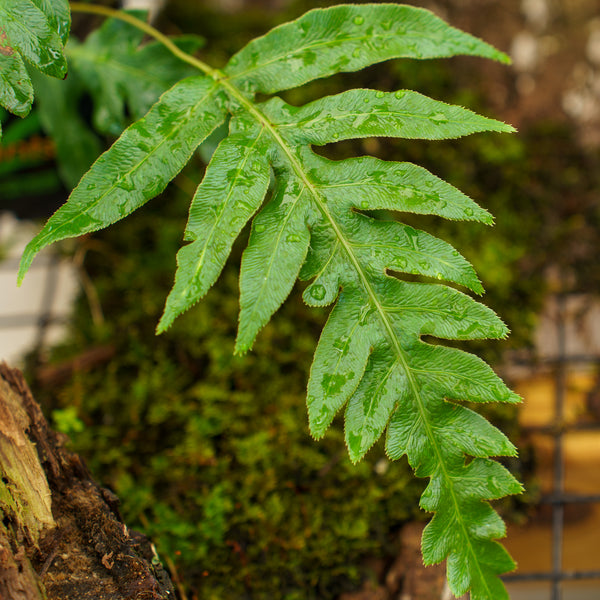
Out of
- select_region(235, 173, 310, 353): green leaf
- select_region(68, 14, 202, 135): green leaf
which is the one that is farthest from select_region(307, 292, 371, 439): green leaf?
select_region(68, 14, 202, 135): green leaf

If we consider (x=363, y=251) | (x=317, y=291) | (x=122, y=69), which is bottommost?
(x=317, y=291)

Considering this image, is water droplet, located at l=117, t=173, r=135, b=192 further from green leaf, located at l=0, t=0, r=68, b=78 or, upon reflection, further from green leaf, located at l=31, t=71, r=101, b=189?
green leaf, located at l=31, t=71, r=101, b=189

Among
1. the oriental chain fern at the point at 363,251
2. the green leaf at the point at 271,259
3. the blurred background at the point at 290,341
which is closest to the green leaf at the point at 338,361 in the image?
the oriental chain fern at the point at 363,251

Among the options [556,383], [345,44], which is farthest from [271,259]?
[556,383]

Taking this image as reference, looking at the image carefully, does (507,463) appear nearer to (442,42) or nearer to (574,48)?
(442,42)

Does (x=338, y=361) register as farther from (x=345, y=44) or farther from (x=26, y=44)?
(x=26, y=44)

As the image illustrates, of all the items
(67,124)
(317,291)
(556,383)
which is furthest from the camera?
(556,383)

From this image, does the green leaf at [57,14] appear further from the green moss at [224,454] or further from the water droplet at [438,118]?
the green moss at [224,454]
